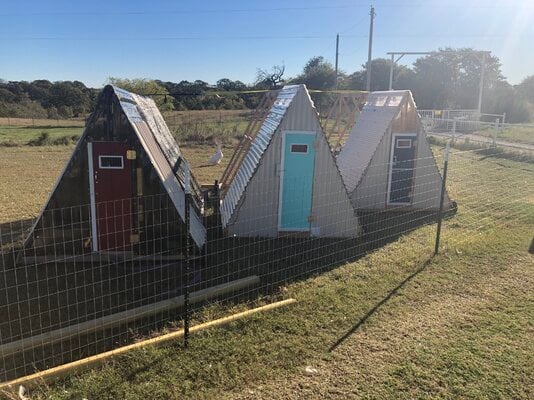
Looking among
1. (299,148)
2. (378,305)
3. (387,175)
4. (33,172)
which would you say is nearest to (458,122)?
(387,175)

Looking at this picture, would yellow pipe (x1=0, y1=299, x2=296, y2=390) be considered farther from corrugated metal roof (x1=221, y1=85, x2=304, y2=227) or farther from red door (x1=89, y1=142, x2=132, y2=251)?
corrugated metal roof (x1=221, y1=85, x2=304, y2=227)

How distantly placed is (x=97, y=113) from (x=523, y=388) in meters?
6.98

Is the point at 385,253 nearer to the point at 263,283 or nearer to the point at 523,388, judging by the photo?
the point at 263,283

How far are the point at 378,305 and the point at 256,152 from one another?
457cm

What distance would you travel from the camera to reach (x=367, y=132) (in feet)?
40.1

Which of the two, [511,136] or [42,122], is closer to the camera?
[511,136]

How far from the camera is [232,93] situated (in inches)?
383

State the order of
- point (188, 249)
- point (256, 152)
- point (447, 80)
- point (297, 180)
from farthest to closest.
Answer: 1. point (447, 80)
2. point (256, 152)
3. point (297, 180)
4. point (188, 249)

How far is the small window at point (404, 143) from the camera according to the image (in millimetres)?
11180

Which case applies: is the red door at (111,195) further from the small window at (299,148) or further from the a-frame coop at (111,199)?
the small window at (299,148)

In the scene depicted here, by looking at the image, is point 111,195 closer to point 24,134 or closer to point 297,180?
point 297,180

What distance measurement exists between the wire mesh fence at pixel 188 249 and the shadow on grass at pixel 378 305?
1.57 feet

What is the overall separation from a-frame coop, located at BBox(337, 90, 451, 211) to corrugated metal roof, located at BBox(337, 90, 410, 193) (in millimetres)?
32

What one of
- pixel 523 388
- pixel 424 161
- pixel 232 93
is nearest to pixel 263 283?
pixel 523 388
